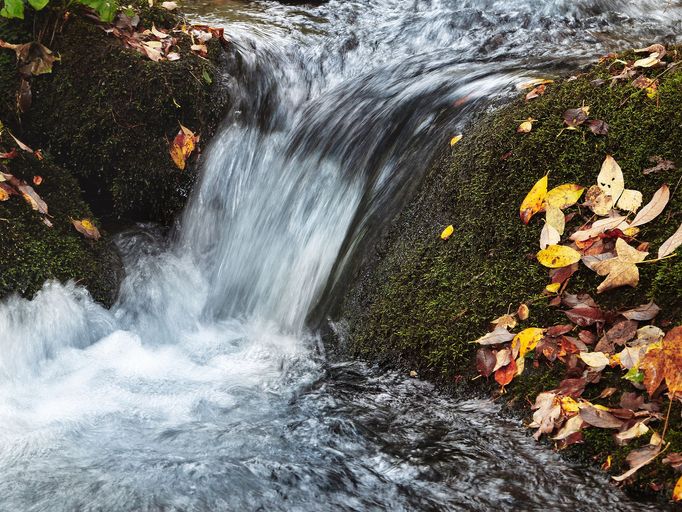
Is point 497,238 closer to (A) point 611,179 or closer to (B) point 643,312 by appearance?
(A) point 611,179

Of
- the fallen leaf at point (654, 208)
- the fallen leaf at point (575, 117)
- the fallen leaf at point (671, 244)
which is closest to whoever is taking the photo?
the fallen leaf at point (671, 244)

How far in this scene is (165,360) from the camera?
157 inches

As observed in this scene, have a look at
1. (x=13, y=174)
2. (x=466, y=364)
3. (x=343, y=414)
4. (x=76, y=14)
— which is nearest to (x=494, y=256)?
(x=466, y=364)

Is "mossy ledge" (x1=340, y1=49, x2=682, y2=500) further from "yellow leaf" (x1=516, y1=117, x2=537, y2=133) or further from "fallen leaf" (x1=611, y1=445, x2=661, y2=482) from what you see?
"fallen leaf" (x1=611, y1=445, x2=661, y2=482)

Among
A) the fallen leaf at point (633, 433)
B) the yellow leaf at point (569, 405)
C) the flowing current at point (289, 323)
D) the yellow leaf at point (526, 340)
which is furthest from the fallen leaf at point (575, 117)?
the fallen leaf at point (633, 433)

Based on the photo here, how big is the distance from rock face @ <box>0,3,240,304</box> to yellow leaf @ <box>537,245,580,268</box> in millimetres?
2761

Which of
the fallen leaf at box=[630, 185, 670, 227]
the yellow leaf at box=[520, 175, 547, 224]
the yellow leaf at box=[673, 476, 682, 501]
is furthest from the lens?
the yellow leaf at box=[520, 175, 547, 224]

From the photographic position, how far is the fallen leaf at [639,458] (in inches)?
90.8

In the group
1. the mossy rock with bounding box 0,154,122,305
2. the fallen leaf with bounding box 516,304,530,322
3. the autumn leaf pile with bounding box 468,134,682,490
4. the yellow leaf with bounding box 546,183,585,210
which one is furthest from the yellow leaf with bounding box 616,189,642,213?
the mossy rock with bounding box 0,154,122,305

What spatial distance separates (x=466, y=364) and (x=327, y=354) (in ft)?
2.87

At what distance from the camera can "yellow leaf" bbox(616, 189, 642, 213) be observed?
293cm

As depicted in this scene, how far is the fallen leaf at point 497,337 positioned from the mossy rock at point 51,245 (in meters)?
2.50

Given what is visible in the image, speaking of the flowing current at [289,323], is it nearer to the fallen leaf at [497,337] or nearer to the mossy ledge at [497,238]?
the mossy ledge at [497,238]

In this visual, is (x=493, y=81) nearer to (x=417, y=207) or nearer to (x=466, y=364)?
(x=417, y=207)
